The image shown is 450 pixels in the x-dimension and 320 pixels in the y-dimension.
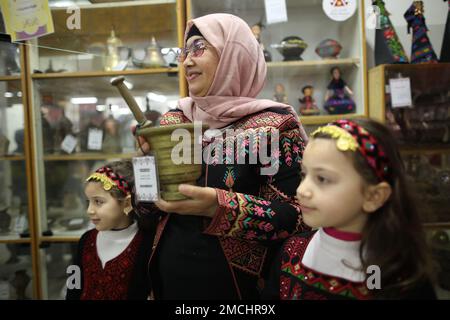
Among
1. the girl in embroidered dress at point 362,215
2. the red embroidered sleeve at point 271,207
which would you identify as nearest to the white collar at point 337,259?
the girl in embroidered dress at point 362,215

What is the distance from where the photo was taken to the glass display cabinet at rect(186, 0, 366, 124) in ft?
5.54

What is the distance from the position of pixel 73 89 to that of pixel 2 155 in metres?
0.42

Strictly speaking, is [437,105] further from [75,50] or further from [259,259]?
[75,50]

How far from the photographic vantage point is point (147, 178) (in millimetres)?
600

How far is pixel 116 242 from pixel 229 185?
0.29m

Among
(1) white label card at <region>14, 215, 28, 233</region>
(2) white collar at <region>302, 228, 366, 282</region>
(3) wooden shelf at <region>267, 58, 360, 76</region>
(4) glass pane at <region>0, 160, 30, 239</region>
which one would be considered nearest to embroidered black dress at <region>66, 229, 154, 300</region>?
(2) white collar at <region>302, 228, 366, 282</region>

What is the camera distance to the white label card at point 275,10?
4.49 ft

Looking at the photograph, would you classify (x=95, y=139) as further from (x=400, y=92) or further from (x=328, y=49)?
(x=400, y=92)

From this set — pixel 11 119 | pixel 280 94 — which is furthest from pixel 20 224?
pixel 280 94

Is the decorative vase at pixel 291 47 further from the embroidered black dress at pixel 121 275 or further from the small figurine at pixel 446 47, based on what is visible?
the embroidered black dress at pixel 121 275

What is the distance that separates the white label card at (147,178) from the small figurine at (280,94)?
1.29 m

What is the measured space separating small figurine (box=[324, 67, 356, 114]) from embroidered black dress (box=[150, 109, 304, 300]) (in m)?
1.11

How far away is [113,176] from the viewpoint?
31.4 inches

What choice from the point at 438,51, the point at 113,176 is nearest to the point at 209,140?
the point at 113,176
